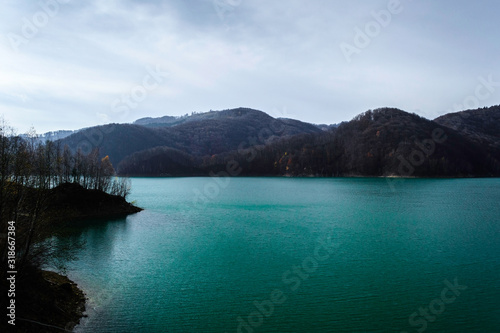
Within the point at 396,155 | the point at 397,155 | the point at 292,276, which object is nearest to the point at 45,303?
the point at 292,276

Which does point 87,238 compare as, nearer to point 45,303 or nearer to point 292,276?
point 45,303

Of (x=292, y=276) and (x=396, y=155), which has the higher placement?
(x=396, y=155)

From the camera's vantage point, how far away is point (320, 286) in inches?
712

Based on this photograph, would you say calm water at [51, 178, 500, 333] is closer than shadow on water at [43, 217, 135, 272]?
Yes

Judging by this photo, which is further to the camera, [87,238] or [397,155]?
[397,155]

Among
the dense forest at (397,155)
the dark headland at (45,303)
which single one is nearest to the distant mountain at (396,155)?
the dense forest at (397,155)

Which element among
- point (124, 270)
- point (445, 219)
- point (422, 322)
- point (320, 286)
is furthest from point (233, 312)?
point (445, 219)

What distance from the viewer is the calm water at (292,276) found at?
14.1 meters

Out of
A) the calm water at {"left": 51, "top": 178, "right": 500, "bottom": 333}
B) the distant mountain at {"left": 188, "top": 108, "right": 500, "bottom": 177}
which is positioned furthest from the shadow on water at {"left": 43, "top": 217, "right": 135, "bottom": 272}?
the distant mountain at {"left": 188, "top": 108, "right": 500, "bottom": 177}

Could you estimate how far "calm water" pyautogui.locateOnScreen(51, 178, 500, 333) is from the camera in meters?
A: 14.1

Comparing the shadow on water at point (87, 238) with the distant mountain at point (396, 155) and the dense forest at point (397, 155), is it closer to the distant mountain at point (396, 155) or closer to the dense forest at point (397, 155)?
the dense forest at point (397, 155)

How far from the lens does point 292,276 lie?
19656 millimetres

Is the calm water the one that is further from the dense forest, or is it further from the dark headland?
the dense forest

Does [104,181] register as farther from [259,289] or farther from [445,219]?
[445,219]
